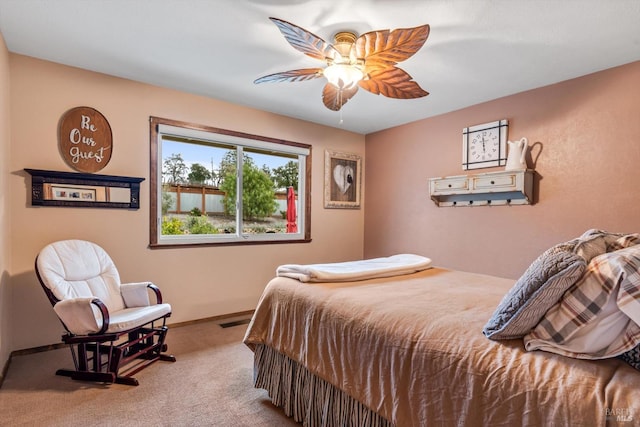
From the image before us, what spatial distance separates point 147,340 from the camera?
2.80m

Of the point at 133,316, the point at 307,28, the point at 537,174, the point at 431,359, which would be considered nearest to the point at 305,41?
the point at 307,28

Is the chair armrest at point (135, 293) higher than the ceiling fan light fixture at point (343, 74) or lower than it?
lower

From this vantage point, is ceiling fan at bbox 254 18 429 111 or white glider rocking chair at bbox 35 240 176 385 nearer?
ceiling fan at bbox 254 18 429 111

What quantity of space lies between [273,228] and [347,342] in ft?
9.32

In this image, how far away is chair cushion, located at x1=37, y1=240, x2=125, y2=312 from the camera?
2.39 metres

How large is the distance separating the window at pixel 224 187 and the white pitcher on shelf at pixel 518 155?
2.39 meters

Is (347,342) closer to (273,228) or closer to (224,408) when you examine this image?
(224,408)

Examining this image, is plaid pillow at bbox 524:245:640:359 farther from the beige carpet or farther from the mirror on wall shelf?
the mirror on wall shelf

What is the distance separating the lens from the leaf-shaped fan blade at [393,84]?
235 cm

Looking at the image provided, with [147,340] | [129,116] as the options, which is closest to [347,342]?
[147,340]

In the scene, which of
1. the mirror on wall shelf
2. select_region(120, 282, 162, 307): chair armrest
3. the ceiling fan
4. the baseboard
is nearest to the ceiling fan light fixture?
the ceiling fan

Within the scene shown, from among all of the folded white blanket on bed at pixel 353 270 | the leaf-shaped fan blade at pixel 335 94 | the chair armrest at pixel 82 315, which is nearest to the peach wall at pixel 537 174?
the folded white blanket on bed at pixel 353 270

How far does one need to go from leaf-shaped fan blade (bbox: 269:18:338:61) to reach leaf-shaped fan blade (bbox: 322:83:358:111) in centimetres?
36

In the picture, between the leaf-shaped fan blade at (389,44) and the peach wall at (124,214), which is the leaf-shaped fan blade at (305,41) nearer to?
the leaf-shaped fan blade at (389,44)
